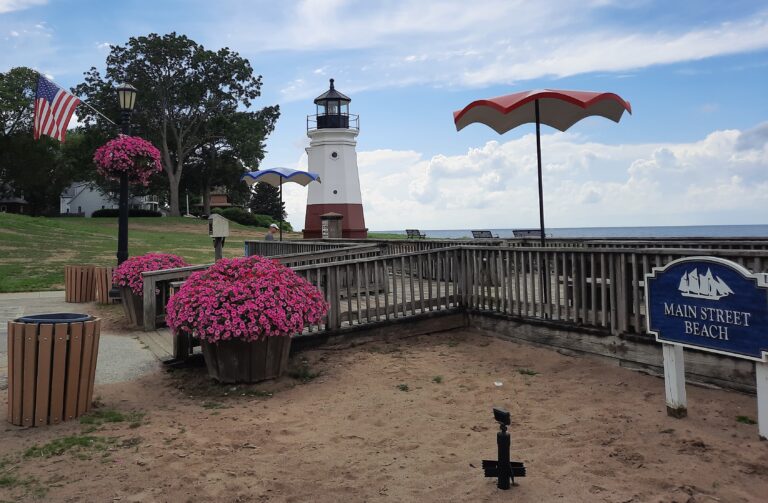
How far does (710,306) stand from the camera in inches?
172

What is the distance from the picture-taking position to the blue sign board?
4078mm

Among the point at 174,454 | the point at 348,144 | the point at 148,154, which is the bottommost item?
the point at 174,454

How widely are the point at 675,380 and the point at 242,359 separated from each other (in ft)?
13.1

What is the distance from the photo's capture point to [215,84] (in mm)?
48094

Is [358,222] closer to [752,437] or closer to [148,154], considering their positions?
[148,154]

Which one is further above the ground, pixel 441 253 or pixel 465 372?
pixel 441 253

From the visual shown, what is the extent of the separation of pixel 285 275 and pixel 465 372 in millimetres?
2279

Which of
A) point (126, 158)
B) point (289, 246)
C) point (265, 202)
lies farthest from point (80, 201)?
point (126, 158)

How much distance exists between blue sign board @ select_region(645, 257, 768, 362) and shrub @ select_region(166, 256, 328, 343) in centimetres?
343

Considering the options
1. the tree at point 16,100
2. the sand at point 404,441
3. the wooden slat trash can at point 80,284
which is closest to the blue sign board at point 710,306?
the sand at point 404,441

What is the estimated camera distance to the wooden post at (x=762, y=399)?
13.4 feet

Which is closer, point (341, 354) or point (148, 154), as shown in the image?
point (341, 354)

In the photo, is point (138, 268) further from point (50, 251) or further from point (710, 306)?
point (50, 251)

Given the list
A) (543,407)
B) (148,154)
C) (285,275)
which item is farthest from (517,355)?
(148,154)
